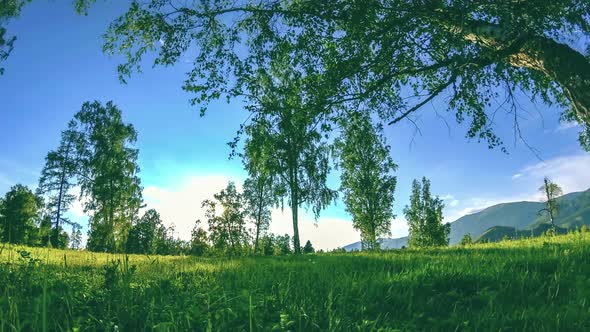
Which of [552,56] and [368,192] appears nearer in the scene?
[552,56]

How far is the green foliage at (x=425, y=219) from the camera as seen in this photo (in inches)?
2790

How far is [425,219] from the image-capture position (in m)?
73.4

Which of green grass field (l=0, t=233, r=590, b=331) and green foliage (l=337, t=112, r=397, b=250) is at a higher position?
green foliage (l=337, t=112, r=397, b=250)

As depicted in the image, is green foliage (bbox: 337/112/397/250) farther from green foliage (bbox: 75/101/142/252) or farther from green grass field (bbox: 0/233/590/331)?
green grass field (bbox: 0/233/590/331)

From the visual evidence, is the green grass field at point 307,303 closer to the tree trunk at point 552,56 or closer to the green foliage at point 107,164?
the tree trunk at point 552,56

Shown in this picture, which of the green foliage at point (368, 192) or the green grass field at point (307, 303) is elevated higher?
the green foliage at point (368, 192)

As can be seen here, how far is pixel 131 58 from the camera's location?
11.6m

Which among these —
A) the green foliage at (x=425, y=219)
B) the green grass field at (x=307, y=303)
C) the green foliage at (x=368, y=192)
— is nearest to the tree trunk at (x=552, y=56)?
the green grass field at (x=307, y=303)

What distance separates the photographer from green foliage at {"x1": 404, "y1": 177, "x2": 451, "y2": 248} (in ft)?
233

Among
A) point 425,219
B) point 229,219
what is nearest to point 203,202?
point 229,219

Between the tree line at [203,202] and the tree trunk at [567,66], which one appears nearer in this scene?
the tree trunk at [567,66]

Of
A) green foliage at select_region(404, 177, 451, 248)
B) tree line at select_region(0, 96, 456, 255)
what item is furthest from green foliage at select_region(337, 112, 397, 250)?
green foliage at select_region(404, 177, 451, 248)

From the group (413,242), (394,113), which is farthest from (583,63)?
(413,242)

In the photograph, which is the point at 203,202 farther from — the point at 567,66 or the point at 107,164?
the point at 567,66
